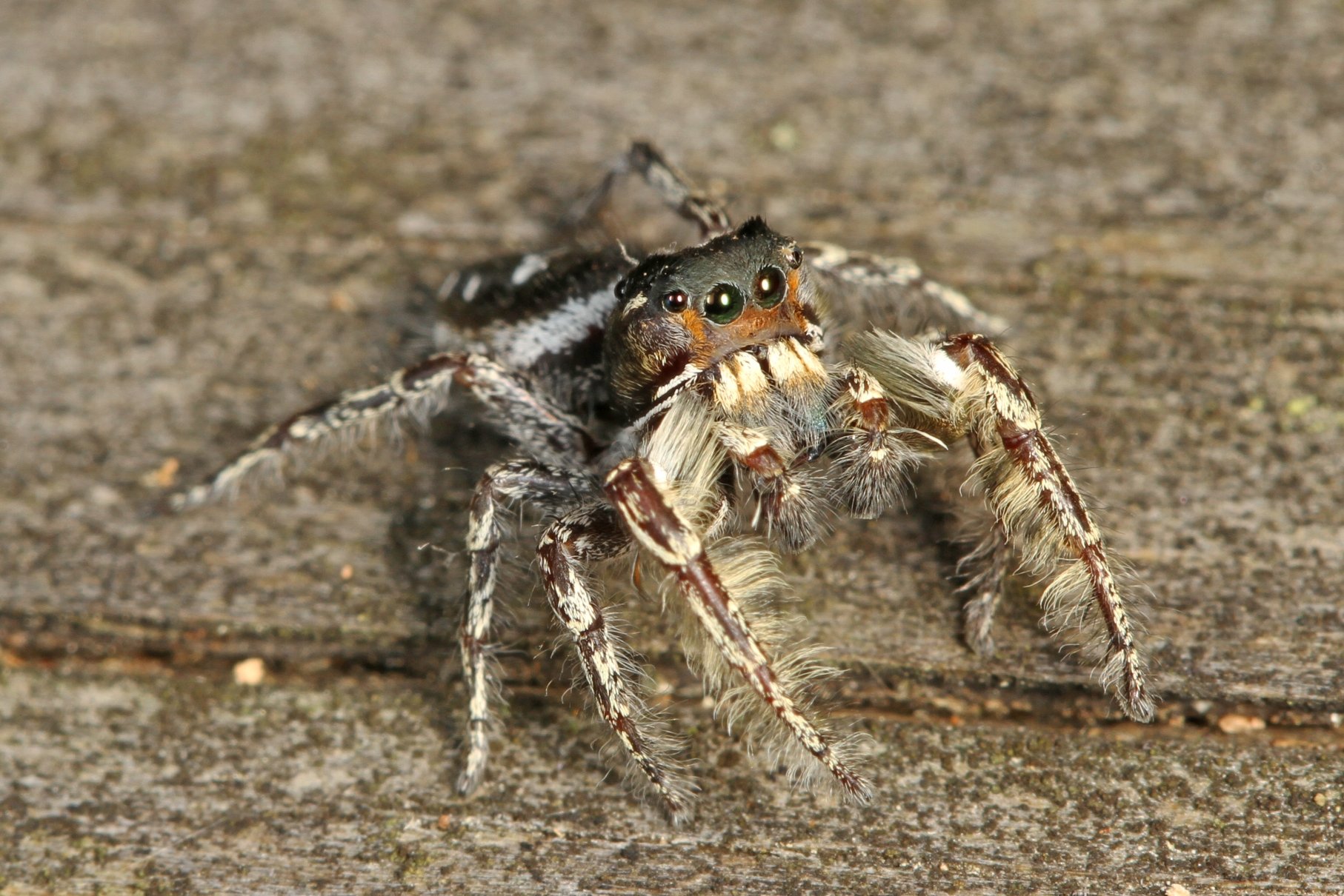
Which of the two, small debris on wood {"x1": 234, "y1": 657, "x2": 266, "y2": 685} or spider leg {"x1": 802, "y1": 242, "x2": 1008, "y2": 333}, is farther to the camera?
spider leg {"x1": 802, "y1": 242, "x2": 1008, "y2": 333}

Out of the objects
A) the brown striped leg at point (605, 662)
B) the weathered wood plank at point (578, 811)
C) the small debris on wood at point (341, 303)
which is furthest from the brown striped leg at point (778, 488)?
the small debris on wood at point (341, 303)

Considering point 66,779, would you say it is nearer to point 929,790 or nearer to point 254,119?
point 929,790

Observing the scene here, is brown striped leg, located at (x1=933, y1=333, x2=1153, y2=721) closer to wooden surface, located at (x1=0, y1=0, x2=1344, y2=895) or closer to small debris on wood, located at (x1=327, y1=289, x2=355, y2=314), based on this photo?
wooden surface, located at (x1=0, y1=0, x2=1344, y2=895)

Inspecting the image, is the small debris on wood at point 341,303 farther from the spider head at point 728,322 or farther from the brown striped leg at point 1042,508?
the brown striped leg at point 1042,508

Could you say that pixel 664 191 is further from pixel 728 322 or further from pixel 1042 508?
pixel 1042 508

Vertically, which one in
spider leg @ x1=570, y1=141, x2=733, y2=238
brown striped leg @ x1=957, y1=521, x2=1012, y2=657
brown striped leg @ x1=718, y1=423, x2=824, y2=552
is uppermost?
spider leg @ x1=570, y1=141, x2=733, y2=238

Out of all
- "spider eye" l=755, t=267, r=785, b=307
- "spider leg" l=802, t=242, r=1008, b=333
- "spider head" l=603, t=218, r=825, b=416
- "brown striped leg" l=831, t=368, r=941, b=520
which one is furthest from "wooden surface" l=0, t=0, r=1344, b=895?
"spider eye" l=755, t=267, r=785, b=307

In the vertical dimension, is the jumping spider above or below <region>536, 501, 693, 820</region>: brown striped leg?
above
